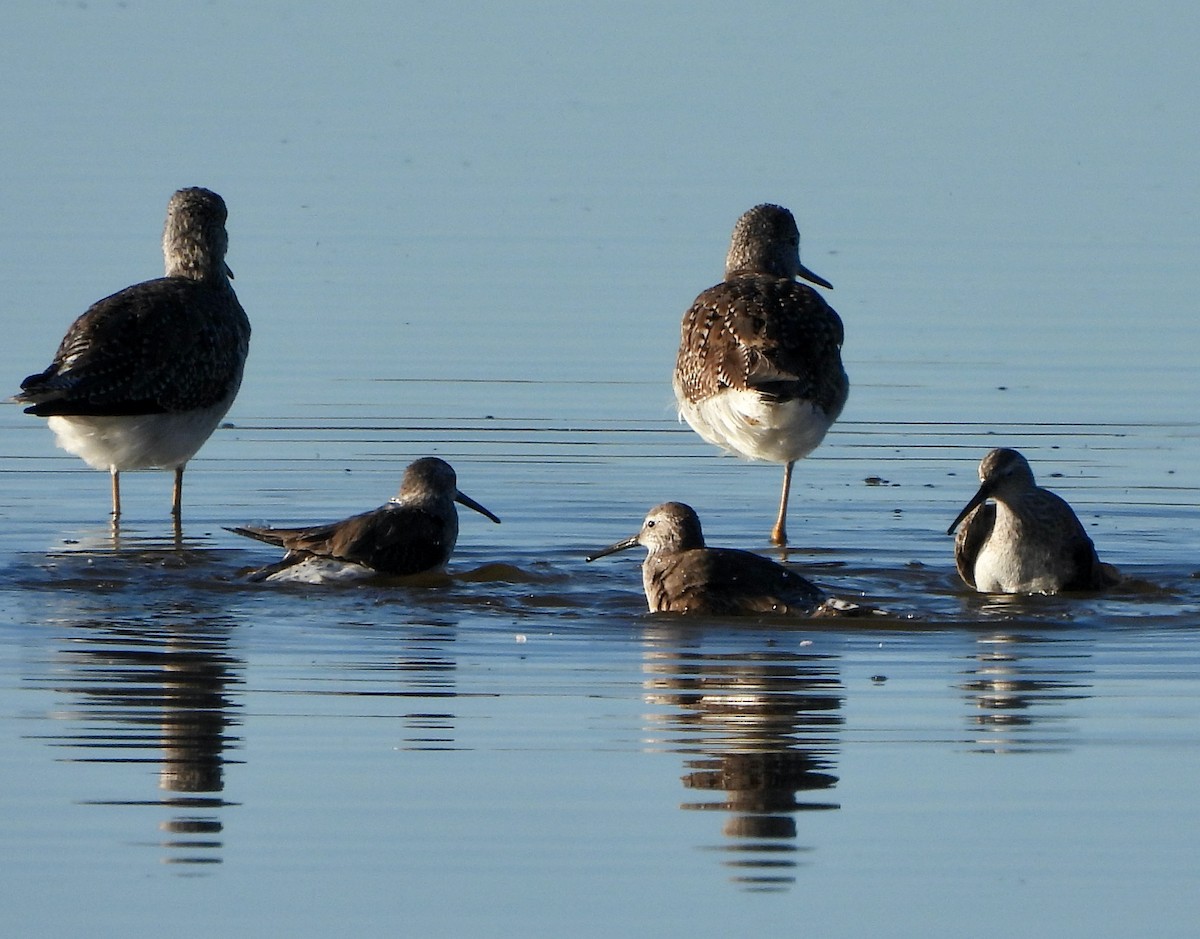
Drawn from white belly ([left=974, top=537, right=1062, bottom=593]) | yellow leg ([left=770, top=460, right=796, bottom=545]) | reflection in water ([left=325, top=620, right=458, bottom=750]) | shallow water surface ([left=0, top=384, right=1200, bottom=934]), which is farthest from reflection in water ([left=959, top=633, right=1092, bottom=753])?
yellow leg ([left=770, top=460, right=796, bottom=545])

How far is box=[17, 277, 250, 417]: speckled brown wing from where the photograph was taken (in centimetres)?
1396

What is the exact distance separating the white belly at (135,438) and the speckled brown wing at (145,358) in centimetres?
9

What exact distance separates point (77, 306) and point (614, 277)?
4.27 metres

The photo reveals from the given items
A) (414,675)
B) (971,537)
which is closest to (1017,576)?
(971,537)

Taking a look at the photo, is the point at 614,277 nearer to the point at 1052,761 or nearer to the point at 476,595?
the point at 476,595

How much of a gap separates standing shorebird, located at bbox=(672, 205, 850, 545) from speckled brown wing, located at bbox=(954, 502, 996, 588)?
1.33 metres

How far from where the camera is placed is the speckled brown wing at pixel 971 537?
42.4 ft

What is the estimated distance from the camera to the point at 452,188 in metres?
24.1

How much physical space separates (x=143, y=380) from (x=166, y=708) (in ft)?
15.9

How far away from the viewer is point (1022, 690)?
1012 centimetres

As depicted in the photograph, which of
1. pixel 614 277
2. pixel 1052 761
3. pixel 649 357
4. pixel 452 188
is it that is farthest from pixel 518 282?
pixel 1052 761

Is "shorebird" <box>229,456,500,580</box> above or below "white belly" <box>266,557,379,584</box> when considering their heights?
above

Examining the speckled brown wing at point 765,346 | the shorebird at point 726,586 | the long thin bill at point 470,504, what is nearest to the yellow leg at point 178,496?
the long thin bill at point 470,504

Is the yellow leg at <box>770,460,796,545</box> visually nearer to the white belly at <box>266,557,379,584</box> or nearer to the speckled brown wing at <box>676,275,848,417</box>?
the speckled brown wing at <box>676,275,848,417</box>
